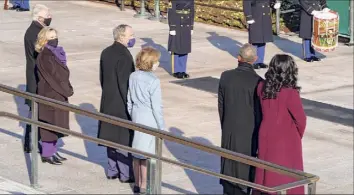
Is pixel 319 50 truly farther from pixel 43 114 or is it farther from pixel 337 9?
pixel 43 114

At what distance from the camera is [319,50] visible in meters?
16.4

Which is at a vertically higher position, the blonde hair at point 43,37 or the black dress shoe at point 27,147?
the blonde hair at point 43,37

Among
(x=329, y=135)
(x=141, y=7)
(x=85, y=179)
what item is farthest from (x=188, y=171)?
(x=141, y=7)

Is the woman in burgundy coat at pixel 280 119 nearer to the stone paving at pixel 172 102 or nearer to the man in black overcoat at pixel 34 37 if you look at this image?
the stone paving at pixel 172 102

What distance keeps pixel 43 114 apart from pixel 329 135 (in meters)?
3.86

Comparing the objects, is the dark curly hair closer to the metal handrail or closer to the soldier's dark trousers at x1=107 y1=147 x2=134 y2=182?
the metal handrail

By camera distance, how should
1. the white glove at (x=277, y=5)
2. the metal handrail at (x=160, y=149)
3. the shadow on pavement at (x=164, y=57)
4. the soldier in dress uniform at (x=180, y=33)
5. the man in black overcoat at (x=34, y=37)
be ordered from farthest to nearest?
1. the white glove at (x=277, y=5)
2. the shadow on pavement at (x=164, y=57)
3. the soldier in dress uniform at (x=180, y=33)
4. the man in black overcoat at (x=34, y=37)
5. the metal handrail at (x=160, y=149)

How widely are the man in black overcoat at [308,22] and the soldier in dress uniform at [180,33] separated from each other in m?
2.30

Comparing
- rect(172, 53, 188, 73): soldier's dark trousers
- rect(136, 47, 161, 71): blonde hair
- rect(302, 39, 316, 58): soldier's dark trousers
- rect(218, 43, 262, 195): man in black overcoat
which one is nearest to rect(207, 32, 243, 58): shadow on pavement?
rect(302, 39, 316, 58): soldier's dark trousers

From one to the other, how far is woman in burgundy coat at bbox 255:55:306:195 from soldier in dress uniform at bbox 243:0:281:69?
27.4ft

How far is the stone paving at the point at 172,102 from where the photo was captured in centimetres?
948

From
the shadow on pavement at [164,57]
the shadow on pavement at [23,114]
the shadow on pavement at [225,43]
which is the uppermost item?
the shadow on pavement at [23,114]

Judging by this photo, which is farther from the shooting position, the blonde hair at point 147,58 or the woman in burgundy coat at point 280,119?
the blonde hair at point 147,58

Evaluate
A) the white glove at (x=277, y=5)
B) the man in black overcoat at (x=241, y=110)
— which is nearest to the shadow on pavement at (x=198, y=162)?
the man in black overcoat at (x=241, y=110)
